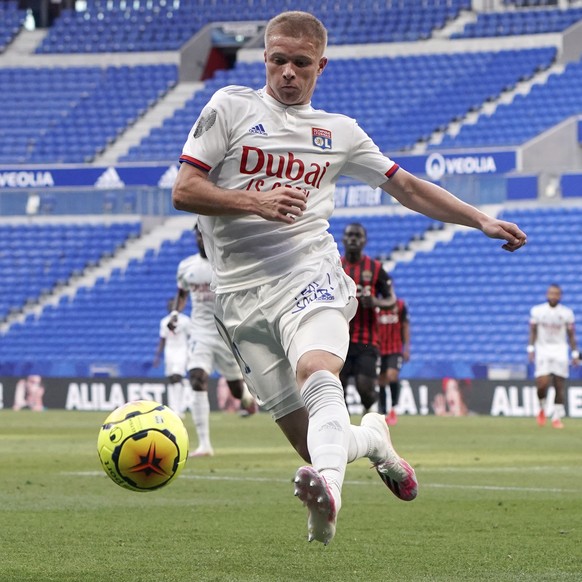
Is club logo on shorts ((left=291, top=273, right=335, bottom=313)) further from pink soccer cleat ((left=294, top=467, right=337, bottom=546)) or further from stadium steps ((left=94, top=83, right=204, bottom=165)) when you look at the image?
stadium steps ((left=94, top=83, right=204, bottom=165))

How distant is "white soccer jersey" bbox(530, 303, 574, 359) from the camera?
22109 millimetres

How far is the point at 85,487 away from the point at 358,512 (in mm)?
2843

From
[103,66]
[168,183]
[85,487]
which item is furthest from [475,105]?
[85,487]

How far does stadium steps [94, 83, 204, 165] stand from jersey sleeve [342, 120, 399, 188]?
101 ft

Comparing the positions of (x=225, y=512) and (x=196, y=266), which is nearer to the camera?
(x=225, y=512)

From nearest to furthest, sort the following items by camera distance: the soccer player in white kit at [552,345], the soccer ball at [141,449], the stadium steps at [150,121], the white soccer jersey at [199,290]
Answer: the soccer ball at [141,449] → the white soccer jersey at [199,290] → the soccer player in white kit at [552,345] → the stadium steps at [150,121]

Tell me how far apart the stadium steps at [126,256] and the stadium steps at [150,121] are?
2.39 meters

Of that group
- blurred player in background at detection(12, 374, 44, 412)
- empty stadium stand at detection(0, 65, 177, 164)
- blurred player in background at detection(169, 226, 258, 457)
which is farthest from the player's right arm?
empty stadium stand at detection(0, 65, 177, 164)

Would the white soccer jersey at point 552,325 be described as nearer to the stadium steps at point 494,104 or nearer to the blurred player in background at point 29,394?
the blurred player in background at point 29,394

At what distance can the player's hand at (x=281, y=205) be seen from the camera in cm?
579

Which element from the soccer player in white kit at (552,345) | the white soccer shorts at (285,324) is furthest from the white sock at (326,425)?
the soccer player in white kit at (552,345)

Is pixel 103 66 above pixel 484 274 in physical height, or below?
above

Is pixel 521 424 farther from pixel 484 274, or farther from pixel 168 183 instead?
pixel 168 183

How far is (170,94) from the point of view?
40.1 m
